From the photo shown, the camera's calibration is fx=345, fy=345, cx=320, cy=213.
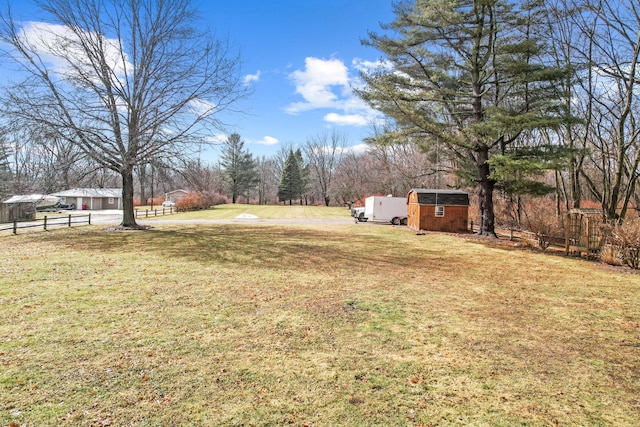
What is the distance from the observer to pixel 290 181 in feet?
220

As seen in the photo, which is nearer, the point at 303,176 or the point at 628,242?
the point at 628,242

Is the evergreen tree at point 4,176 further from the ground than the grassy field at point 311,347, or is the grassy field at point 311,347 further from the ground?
the evergreen tree at point 4,176

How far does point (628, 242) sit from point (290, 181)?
5895 centimetres

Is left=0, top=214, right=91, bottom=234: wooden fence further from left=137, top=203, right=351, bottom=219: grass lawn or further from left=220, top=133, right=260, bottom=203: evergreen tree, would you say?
left=220, top=133, right=260, bottom=203: evergreen tree

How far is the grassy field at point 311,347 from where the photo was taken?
3.15m

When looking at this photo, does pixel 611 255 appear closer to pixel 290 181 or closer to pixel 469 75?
pixel 469 75

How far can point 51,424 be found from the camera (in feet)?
9.29

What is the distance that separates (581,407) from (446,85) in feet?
53.9

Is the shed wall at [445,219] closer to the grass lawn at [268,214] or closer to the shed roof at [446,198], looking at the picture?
the shed roof at [446,198]

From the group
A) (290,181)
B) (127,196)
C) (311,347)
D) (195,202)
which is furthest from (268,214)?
(311,347)

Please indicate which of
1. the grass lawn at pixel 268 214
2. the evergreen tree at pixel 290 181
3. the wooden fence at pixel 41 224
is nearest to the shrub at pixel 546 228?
the grass lawn at pixel 268 214

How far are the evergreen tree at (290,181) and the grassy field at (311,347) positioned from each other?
5798cm

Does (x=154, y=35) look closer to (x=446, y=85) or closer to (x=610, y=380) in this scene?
(x=446, y=85)

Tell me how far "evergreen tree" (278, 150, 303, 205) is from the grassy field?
58.0 metres
